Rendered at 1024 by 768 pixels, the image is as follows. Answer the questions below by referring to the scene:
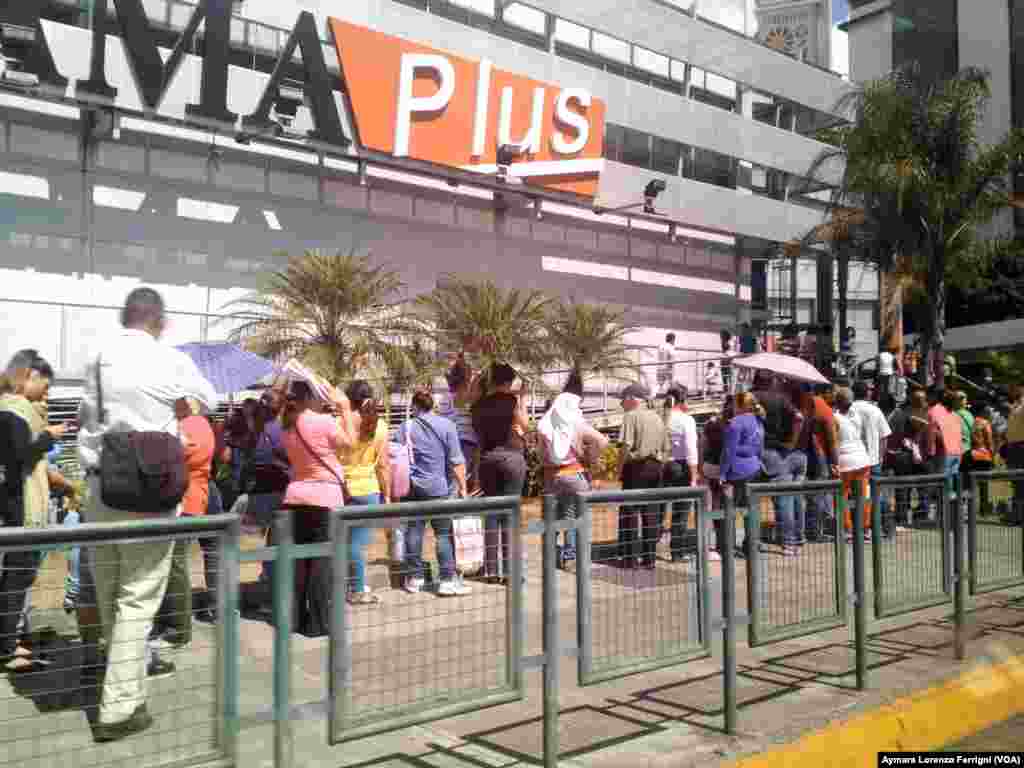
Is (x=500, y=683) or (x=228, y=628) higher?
(x=228, y=628)

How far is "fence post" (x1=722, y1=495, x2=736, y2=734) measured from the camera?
452cm

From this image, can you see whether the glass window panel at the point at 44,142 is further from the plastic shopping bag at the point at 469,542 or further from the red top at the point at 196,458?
the plastic shopping bag at the point at 469,542

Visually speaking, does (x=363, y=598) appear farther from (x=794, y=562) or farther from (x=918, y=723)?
(x=918, y=723)

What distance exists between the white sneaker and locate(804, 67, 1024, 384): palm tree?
67.4 ft

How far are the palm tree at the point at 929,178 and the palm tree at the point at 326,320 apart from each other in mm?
12749

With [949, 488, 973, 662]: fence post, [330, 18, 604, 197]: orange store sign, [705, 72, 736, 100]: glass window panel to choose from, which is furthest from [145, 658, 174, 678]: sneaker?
[705, 72, 736, 100]: glass window panel

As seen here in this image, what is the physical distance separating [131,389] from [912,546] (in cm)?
454

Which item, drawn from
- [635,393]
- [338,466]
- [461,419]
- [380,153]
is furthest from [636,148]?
[338,466]

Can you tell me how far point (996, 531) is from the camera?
251 inches

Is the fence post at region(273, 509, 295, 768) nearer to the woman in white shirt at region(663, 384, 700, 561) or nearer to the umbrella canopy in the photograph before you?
the woman in white shirt at region(663, 384, 700, 561)

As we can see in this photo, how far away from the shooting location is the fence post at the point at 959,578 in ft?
19.1

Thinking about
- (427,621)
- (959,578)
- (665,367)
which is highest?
(665,367)

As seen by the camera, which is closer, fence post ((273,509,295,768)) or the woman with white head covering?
fence post ((273,509,295,768))

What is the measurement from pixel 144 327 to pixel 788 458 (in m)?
7.21
